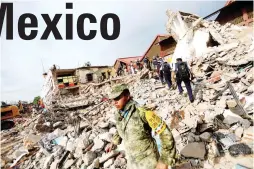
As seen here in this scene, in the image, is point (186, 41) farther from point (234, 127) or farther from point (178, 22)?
point (234, 127)

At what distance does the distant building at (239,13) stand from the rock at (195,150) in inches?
563

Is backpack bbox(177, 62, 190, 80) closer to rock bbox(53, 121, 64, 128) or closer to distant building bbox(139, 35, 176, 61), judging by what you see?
rock bbox(53, 121, 64, 128)

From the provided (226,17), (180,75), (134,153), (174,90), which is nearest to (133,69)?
(226,17)

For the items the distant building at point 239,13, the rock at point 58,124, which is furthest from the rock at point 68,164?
the distant building at point 239,13

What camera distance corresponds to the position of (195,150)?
14.3ft

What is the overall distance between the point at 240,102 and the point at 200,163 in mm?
2510

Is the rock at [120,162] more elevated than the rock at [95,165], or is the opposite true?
the rock at [120,162]

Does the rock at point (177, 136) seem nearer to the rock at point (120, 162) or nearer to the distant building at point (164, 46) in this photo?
the rock at point (120, 162)

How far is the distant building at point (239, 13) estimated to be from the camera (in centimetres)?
1552

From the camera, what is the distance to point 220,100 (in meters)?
6.56

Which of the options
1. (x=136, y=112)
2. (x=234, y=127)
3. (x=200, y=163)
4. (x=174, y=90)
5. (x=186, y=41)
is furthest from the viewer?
(x=186, y=41)

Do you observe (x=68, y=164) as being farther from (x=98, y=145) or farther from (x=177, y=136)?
(x=177, y=136)

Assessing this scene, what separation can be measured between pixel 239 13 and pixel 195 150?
1566cm

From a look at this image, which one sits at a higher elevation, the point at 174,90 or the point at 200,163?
the point at 174,90
